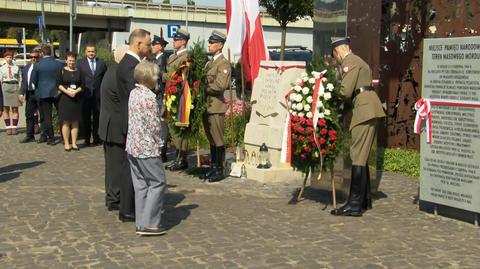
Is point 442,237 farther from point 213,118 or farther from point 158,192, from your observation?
point 213,118

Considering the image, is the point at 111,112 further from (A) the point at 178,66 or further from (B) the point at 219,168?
(B) the point at 219,168

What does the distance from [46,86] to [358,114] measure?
27.2 ft

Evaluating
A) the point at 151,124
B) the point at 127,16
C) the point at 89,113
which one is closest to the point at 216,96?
the point at 151,124

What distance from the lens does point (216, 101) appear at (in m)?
9.08

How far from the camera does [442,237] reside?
20.1 ft

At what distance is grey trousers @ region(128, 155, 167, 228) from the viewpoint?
6.16m

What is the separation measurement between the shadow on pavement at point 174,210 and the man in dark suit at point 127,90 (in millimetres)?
409

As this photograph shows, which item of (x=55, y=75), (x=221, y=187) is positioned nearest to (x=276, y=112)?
(x=221, y=187)

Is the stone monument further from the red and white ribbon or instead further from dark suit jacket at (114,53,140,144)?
dark suit jacket at (114,53,140,144)

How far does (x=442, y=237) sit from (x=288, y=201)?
2.14 metres

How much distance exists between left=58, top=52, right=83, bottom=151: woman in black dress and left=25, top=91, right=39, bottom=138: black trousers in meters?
1.69

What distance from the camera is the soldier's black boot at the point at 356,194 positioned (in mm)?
6992

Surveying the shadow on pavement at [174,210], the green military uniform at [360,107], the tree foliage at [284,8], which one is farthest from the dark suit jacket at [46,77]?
the tree foliage at [284,8]

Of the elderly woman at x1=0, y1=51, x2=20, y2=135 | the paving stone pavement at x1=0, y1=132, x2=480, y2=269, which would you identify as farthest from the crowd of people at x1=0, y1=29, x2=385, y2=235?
the elderly woman at x1=0, y1=51, x2=20, y2=135
